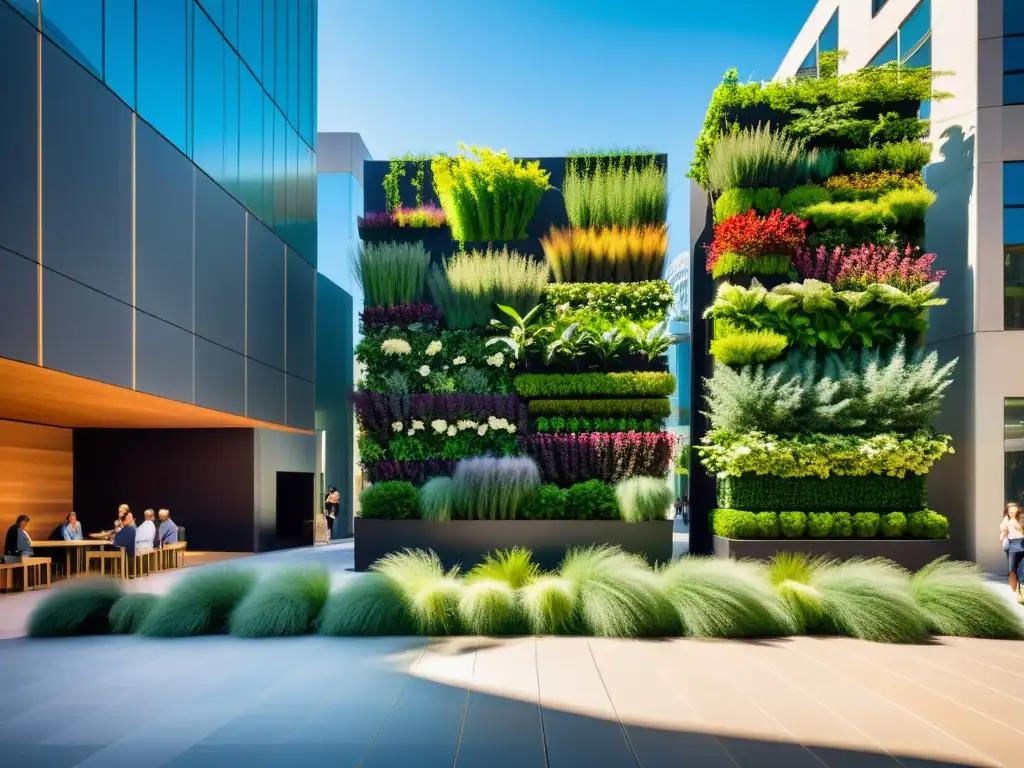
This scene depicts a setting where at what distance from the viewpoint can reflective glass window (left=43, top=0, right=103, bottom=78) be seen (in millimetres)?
9375

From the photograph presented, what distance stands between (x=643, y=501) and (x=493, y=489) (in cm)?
216

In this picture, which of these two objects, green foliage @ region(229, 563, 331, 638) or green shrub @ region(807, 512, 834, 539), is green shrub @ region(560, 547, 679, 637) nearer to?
green foliage @ region(229, 563, 331, 638)

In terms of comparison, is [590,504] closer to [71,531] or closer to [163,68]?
[71,531]

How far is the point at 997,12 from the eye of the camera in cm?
1407

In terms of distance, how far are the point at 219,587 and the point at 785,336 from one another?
341 inches

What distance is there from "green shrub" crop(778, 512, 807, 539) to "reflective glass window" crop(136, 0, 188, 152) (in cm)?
1129

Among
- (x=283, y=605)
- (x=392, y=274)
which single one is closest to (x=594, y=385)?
(x=392, y=274)

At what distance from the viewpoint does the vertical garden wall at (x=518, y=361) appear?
1144 centimetres

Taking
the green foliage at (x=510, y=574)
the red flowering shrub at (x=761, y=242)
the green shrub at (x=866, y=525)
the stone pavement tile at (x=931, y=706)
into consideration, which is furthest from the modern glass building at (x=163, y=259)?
the green shrub at (x=866, y=525)

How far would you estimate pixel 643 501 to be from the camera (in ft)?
37.2

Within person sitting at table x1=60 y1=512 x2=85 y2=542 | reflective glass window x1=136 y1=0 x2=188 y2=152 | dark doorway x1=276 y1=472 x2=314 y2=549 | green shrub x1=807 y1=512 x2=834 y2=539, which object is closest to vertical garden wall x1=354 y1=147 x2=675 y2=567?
green shrub x1=807 y1=512 x2=834 y2=539

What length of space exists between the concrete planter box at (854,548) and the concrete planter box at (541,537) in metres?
1.24

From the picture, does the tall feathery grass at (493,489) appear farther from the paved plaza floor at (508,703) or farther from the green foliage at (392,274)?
the paved plaza floor at (508,703)

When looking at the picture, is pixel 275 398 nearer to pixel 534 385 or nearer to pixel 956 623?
pixel 534 385
